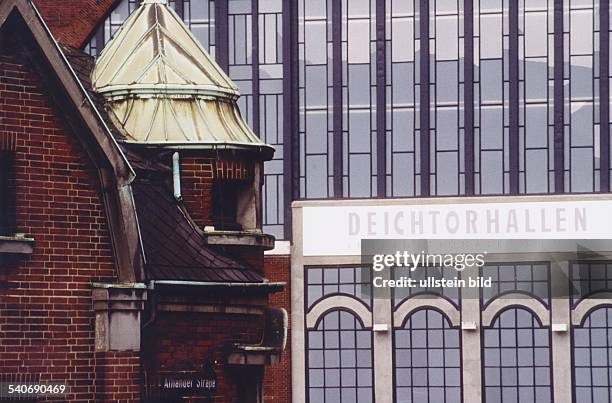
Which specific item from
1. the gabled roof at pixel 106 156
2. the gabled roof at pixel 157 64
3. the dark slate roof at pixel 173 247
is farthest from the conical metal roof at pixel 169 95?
the gabled roof at pixel 106 156

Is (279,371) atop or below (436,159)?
below

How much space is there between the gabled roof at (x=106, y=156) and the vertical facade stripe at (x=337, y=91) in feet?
148

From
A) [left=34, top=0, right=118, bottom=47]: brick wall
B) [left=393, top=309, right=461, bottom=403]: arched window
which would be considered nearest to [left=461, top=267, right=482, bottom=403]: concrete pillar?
[left=393, top=309, right=461, bottom=403]: arched window

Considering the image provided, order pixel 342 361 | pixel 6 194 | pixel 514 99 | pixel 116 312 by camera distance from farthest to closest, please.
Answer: pixel 342 361 < pixel 514 99 < pixel 116 312 < pixel 6 194

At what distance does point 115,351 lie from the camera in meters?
21.6

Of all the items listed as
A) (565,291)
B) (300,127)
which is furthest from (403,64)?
(565,291)

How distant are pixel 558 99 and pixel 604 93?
4.64 ft

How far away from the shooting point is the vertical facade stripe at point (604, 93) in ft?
216

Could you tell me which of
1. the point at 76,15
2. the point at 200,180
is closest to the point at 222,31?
the point at 76,15

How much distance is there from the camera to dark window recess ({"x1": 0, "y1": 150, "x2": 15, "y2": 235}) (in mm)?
21036

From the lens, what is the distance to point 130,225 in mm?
21625

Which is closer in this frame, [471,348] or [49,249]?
[49,249]

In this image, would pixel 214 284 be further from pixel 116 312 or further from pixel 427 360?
Answer: pixel 427 360

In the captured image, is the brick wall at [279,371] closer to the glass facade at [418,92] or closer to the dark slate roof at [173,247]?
the glass facade at [418,92]
